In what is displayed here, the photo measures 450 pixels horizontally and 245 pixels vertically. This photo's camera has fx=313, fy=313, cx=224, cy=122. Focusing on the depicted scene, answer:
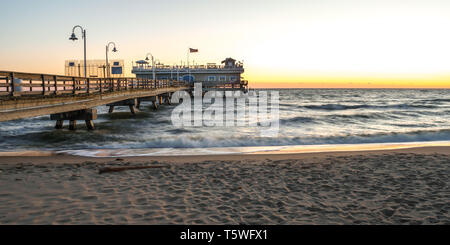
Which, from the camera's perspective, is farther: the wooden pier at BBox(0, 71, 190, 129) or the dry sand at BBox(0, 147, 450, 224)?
the wooden pier at BBox(0, 71, 190, 129)

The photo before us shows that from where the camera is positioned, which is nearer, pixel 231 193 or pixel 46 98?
pixel 231 193

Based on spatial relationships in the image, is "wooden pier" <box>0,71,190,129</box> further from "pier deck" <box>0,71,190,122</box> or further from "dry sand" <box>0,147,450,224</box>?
"dry sand" <box>0,147,450,224</box>

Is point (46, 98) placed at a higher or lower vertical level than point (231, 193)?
higher

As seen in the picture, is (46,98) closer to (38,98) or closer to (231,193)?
(38,98)

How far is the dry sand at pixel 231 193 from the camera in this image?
4766 millimetres

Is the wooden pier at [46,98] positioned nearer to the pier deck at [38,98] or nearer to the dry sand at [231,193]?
the pier deck at [38,98]

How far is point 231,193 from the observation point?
6039 mm

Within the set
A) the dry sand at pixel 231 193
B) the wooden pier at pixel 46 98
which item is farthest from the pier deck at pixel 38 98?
the dry sand at pixel 231 193

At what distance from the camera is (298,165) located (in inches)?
340

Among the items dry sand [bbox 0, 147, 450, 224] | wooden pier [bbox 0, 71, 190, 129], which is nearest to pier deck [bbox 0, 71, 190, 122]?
wooden pier [bbox 0, 71, 190, 129]

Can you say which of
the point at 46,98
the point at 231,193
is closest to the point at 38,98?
the point at 46,98

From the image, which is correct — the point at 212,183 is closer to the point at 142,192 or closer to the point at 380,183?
the point at 142,192

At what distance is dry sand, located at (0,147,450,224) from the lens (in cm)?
477

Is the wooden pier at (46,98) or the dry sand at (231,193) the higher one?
the wooden pier at (46,98)
